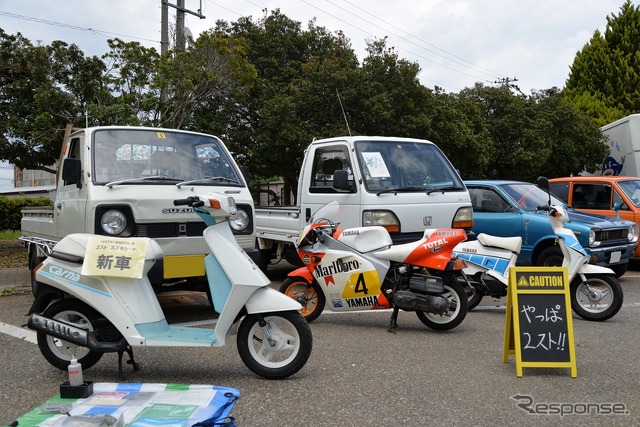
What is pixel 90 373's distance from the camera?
4.83 metres

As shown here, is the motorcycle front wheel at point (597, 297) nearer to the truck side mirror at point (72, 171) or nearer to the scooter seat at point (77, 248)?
the scooter seat at point (77, 248)

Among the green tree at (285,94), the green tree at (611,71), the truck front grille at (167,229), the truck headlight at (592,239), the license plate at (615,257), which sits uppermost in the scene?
the green tree at (611,71)

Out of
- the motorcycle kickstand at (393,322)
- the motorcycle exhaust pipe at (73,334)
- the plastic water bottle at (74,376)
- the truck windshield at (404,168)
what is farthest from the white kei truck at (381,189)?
the plastic water bottle at (74,376)

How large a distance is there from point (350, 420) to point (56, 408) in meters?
1.72

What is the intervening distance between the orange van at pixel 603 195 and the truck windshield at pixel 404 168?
410 cm

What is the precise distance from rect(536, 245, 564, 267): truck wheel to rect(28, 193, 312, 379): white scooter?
5565 millimetres

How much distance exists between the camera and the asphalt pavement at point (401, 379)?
3895mm

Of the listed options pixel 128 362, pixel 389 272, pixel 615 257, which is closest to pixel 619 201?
pixel 615 257

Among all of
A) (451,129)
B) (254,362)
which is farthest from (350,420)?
(451,129)

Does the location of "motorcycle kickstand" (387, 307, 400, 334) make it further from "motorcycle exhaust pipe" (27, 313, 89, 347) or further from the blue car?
the blue car

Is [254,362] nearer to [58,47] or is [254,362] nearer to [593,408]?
[593,408]

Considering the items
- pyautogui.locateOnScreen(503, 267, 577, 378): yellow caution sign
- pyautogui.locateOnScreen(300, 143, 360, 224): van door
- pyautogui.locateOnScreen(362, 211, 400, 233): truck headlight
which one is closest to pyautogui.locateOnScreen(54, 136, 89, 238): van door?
pyautogui.locateOnScreen(300, 143, 360, 224): van door

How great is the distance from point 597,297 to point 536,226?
2.41 meters

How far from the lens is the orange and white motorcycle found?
238 inches
